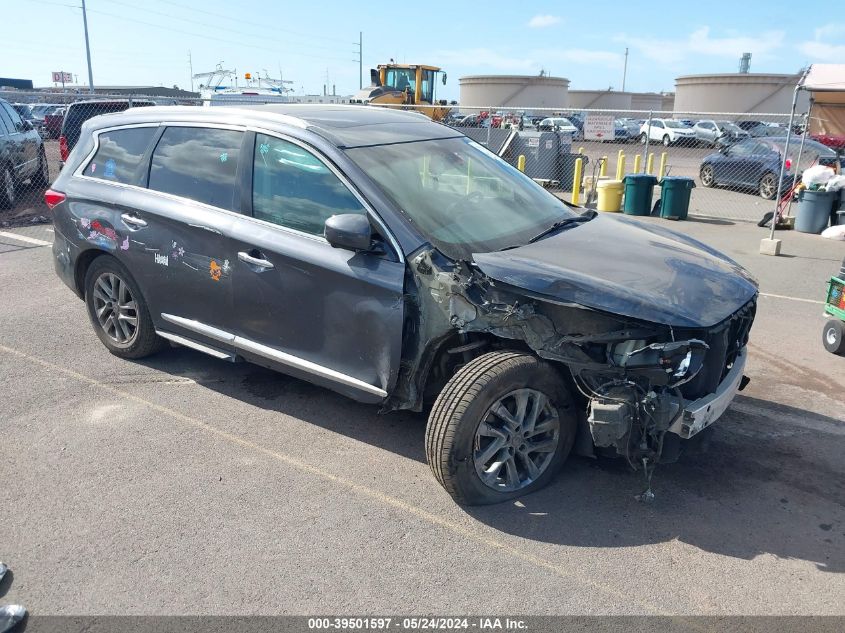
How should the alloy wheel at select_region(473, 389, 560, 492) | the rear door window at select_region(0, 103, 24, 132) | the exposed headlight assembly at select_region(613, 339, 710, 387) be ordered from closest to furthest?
1. the exposed headlight assembly at select_region(613, 339, 710, 387)
2. the alloy wheel at select_region(473, 389, 560, 492)
3. the rear door window at select_region(0, 103, 24, 132)

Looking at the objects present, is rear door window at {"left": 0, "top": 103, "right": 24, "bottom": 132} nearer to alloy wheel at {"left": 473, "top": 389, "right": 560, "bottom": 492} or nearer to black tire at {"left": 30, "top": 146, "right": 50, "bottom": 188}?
black tire at {"left": 30, "top": 146, "right": 50, "bottom": 188}

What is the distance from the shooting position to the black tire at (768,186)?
16659 mm

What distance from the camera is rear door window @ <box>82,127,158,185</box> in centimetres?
503

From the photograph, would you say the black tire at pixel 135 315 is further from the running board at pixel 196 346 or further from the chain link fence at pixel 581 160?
the chain link fence at pixel 581 160

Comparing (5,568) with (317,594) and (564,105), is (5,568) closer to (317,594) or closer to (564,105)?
(317,594)

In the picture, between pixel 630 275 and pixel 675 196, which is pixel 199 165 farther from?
pixel 675 196

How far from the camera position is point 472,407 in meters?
3.36

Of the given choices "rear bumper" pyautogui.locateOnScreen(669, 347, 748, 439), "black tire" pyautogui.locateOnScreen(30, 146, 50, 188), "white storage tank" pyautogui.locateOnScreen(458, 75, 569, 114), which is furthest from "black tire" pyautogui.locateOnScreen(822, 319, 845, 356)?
"white storage tank" pyautogui.locateOnScreen(458, 75, 569, 114)

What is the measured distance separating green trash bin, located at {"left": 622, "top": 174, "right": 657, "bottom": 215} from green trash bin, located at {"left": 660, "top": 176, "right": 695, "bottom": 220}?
0.24 meters

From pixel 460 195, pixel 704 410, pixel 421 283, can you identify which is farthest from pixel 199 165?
pixel 704 410

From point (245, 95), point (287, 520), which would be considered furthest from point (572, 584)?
point (245, 95)

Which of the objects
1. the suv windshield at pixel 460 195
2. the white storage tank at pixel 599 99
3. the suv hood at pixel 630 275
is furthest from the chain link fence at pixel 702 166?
the white storage tank at pixel 599 99

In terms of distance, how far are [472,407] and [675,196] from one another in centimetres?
1101

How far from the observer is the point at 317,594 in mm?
2943
